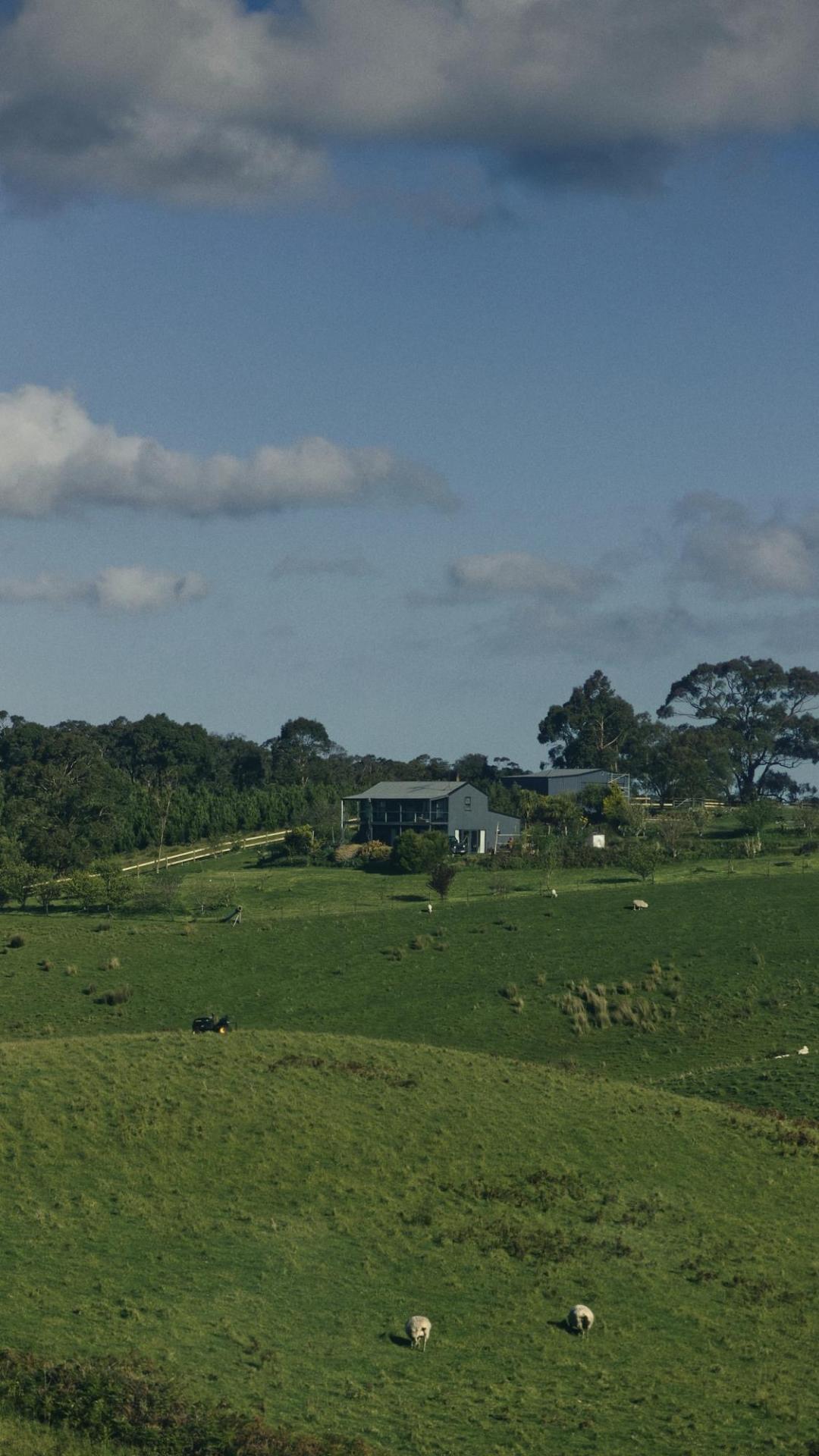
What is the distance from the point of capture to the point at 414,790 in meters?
149

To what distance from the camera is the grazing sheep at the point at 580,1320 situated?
110 feet

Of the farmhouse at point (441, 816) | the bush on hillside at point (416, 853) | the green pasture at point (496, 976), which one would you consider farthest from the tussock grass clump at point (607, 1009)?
the farmhouse at point (441, 816)

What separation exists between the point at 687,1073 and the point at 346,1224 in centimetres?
2768

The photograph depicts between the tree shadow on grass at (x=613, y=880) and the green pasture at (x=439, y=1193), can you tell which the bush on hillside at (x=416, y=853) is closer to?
the tree shadow on grass at (x=613, y=880)

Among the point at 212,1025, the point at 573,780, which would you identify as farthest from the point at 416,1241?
the point at 573,780

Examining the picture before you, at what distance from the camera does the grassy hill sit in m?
30.0

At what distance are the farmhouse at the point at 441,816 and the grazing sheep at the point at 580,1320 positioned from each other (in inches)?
4169

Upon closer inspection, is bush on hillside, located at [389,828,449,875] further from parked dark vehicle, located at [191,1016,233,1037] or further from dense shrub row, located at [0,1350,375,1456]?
dense shrub row, located at [0,1350,375,1456]

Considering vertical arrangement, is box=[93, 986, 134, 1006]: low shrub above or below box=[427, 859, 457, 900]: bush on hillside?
below

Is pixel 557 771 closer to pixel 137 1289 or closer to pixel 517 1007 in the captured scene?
pixel 517 1007

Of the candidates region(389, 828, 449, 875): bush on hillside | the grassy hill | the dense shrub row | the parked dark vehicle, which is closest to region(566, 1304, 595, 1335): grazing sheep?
the grassy hill

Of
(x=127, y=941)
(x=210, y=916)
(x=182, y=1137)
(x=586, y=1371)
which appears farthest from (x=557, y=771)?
(x=586, y=1371)

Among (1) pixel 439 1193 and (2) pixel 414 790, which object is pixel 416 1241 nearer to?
(1) pixel 439 1193

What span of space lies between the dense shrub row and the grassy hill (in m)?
0.86
